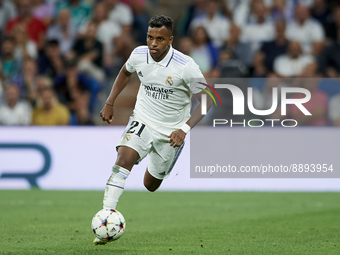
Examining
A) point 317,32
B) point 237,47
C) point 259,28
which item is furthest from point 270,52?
point 317,32

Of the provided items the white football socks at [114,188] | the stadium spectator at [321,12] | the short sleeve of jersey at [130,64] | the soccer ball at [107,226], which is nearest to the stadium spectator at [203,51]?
the stadium spectator at [321,12]

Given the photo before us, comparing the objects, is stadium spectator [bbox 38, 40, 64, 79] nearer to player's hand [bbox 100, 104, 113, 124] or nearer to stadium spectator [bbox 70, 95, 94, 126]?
stadium spectator [bbox 70, 95, 94, 126]

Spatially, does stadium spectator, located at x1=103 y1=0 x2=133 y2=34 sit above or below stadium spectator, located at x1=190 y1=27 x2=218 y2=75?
above

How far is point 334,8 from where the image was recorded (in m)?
13.7

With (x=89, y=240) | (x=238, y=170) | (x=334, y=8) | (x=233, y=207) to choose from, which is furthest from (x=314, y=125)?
(x=89, y=240)

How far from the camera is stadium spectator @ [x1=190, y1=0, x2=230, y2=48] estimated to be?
44.4 ft

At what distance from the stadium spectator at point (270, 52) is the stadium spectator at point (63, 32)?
4760 mm

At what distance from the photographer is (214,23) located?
541 inches

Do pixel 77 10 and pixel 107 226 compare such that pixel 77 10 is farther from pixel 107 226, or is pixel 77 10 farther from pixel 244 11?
pixel 107 226

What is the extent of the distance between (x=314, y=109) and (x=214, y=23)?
394cm

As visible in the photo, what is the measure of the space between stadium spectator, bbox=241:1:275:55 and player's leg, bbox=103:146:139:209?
814 centimetres

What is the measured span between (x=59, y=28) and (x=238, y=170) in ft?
20.1

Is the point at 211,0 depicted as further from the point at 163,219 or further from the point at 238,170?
the point at 163,219

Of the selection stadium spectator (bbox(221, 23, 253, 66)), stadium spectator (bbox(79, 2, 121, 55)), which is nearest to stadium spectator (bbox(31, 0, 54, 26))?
stadium spectator (bbox(79, 2, 121, 55))
